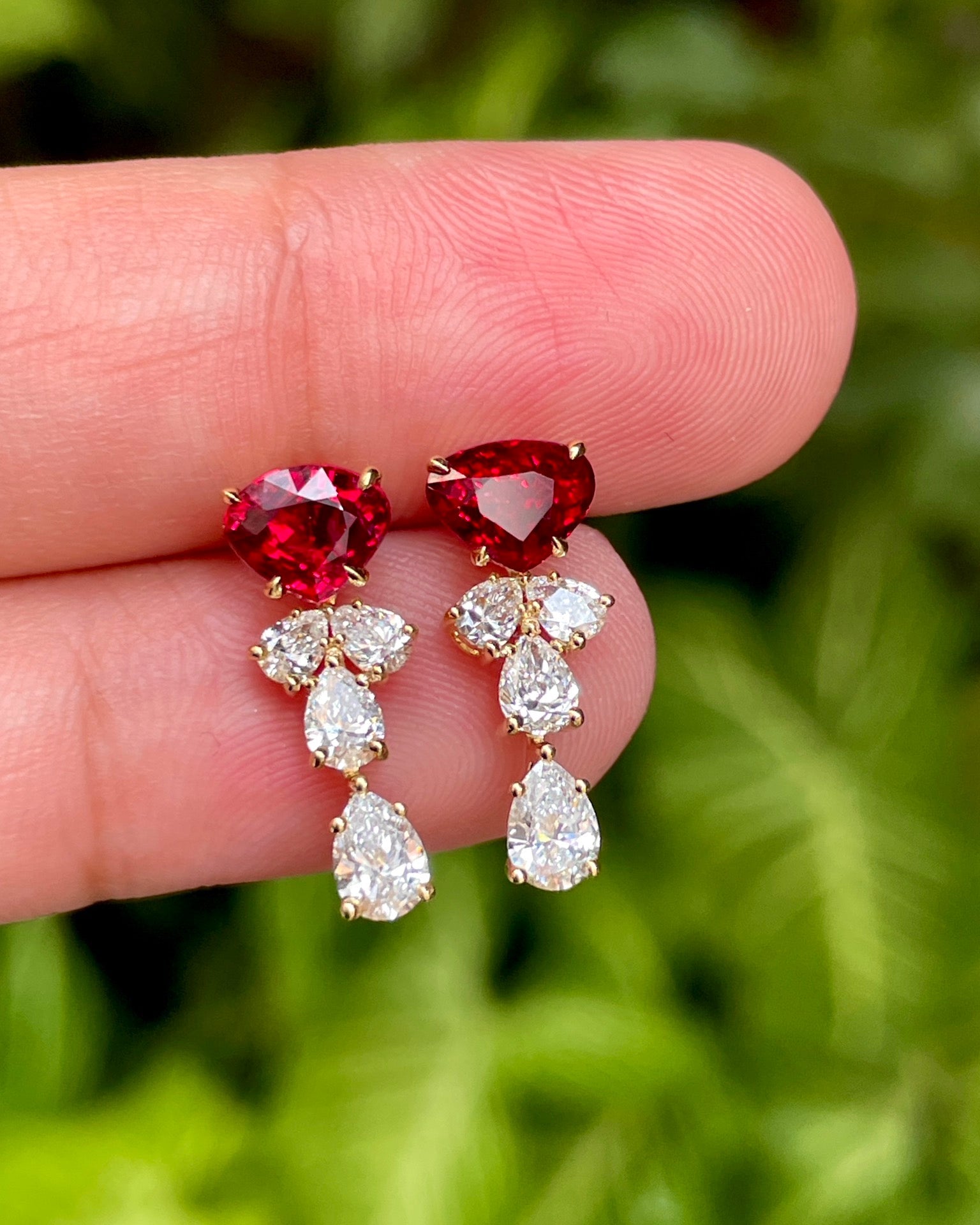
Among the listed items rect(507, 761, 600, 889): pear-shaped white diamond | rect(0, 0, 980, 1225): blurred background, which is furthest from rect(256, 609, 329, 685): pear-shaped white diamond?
rect(0, 0, 980, 1225): blurred background

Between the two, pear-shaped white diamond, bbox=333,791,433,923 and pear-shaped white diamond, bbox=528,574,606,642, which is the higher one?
pear-shaped white diamond, bbox=528,574,606,642

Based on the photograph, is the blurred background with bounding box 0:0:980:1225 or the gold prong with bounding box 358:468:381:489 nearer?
the gold prong with bounding box 358:468:381:489

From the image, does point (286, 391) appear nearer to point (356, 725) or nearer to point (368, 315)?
point (368, 315)

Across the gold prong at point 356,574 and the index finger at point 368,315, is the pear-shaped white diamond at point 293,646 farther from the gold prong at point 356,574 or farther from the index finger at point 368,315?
the index finger at point 368,315

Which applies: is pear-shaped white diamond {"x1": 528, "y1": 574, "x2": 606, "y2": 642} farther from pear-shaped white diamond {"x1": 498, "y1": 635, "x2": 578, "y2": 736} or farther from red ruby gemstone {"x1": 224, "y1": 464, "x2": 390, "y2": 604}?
red ruby gemstone {"x1": 224, "y1": 464, "x2": 390, "y2": 604}
